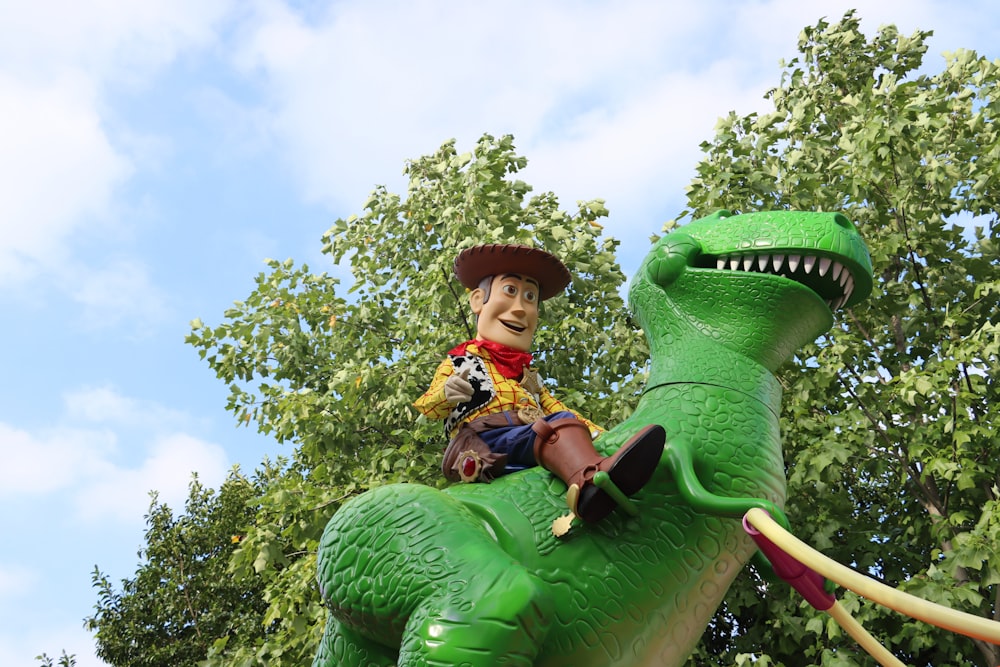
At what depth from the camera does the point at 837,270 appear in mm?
3229

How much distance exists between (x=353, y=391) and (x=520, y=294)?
4.37 metres

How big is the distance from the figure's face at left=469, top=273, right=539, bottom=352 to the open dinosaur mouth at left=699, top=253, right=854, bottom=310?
728mm

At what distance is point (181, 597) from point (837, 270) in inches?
447

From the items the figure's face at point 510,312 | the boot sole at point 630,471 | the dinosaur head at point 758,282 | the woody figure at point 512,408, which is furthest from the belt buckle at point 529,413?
the boot sole at point 630,471

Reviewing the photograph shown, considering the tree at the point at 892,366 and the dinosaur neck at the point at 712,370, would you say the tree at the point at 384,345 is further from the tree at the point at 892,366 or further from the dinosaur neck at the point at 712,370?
the dinosaur neck at the point at 712,370

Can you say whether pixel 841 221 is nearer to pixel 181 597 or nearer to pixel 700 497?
pixel 700 497

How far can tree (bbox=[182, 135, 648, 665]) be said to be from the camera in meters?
7.61

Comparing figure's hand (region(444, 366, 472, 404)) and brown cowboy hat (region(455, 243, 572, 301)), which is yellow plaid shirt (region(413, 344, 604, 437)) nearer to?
figure's hand (region(444, 366, 472, 404))

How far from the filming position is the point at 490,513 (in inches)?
113

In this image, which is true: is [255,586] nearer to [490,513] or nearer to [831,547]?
[831,547]

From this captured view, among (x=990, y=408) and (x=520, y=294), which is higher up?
(x=990, y=408)

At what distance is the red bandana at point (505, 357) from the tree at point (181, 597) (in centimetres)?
890

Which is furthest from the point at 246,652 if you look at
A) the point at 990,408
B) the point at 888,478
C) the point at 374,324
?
the point at 990,408

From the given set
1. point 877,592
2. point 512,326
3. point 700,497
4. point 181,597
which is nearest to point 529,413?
point 512,326
